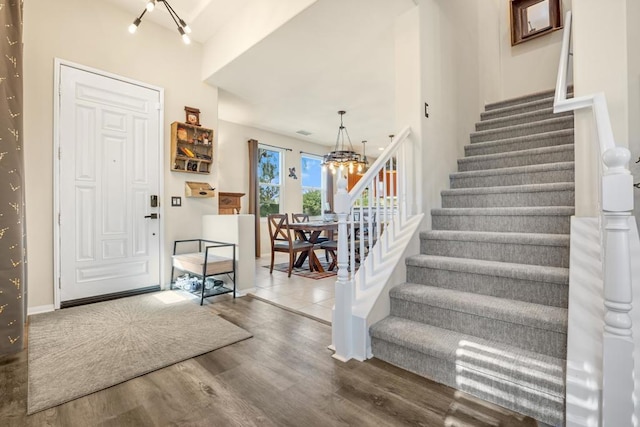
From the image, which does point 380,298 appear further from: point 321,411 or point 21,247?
point 21,247

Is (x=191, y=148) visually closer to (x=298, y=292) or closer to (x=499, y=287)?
(x=298, y=292)

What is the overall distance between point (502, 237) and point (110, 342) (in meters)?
2.90

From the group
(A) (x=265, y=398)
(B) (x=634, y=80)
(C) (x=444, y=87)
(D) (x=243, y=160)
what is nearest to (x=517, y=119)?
(C) (x=444, y=87)

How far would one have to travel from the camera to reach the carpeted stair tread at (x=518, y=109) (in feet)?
11.0

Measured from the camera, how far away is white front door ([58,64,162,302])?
298cm

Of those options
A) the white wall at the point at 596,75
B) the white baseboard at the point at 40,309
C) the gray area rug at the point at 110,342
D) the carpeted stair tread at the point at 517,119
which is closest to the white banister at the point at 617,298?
the white wall at the point at 596,75

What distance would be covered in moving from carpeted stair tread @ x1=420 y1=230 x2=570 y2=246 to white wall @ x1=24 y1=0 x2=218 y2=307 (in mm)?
2957

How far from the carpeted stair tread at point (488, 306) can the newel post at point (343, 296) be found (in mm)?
361

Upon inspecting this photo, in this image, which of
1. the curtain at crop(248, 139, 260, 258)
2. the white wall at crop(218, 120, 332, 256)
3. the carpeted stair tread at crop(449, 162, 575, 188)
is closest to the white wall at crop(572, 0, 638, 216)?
the carpeted stair tread at crop(449, 162, 575, 188)

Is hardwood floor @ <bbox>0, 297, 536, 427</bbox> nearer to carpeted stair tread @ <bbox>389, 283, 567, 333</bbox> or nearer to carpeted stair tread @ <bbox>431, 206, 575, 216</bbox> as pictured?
carpeted stair tread @ <bbox>389, 283, 567, 333</bbox>

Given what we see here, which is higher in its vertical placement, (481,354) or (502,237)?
(502,237)

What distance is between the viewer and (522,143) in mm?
2965

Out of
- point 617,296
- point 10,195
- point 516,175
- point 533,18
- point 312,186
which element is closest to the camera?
point 617,296

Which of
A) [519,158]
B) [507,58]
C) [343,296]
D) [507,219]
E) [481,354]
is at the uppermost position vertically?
[507,58]
